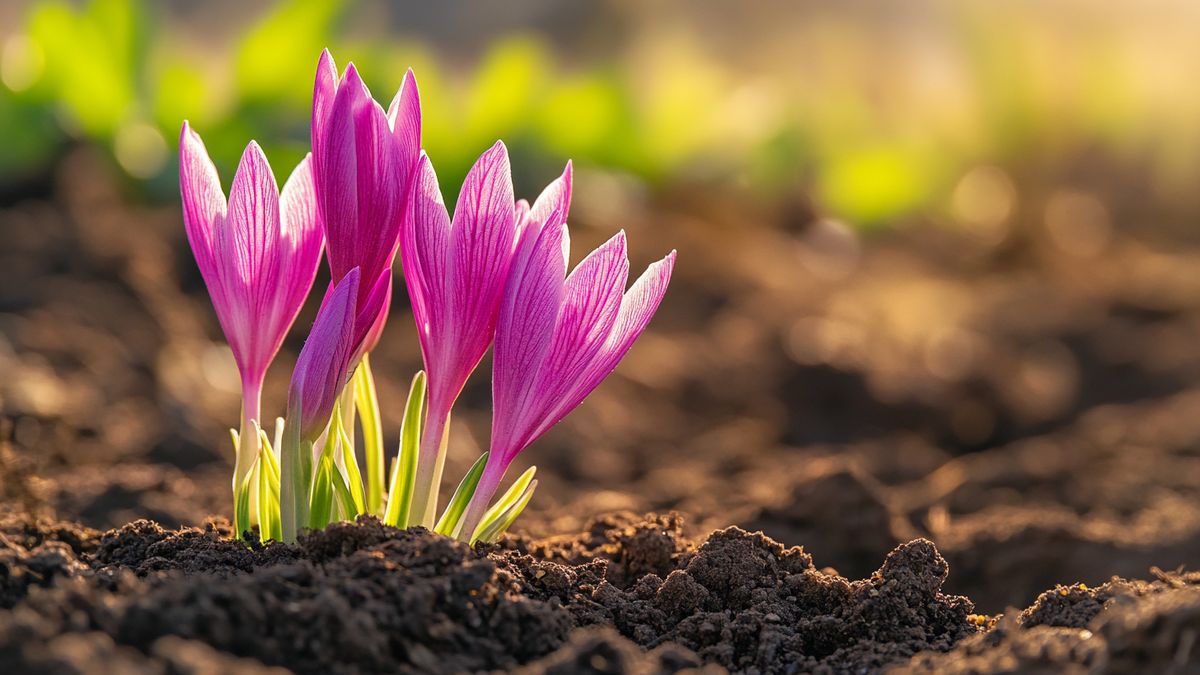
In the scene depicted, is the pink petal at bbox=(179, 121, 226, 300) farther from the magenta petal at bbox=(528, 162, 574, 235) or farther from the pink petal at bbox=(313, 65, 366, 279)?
the magenta petal at bbox=(528, 162, 574, 235)

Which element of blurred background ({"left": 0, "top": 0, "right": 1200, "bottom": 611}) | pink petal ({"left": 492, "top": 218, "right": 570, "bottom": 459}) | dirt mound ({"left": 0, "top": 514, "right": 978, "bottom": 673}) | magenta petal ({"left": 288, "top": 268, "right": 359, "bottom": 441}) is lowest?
dirt mound ({"left": 0, "top": 514, "right": 978, "bottom": 673})

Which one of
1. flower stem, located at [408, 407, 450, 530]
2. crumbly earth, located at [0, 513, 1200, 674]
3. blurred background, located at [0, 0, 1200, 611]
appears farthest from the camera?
blurred background, located at [0, 0, 1200, 611]

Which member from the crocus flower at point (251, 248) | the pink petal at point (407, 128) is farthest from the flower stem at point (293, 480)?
the pink petal at point (407, 128)

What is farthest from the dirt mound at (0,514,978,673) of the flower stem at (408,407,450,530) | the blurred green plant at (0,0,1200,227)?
the blurred green plant at (0,0,1200,227)

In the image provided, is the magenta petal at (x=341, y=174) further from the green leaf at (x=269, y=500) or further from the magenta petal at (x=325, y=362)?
the green leaf at (x=269, y=500)

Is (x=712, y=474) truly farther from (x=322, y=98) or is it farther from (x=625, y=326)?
(x=322, y=98)

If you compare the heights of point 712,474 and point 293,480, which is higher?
point 712,474

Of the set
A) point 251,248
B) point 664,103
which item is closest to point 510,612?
point 251,248
